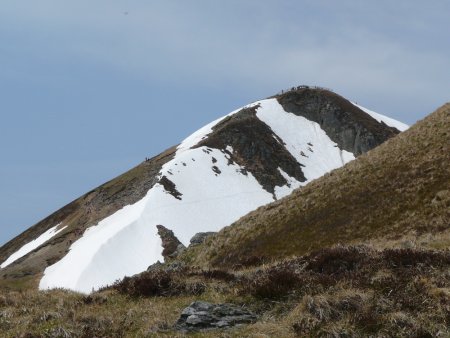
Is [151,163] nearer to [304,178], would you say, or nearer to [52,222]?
[52,222]

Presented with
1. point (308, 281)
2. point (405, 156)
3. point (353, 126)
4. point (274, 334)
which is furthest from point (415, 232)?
point (353, 126)

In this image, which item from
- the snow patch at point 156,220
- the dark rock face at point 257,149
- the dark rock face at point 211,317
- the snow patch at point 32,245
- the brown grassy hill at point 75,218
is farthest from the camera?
the dark rock face at point 257,149

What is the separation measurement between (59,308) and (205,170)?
82743 millimetres

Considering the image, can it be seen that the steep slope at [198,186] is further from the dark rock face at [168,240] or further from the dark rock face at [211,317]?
the dark rock face at [211,317]

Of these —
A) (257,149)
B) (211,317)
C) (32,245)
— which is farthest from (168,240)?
(211,317)

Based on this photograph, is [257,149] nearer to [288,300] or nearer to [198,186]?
[198,186]

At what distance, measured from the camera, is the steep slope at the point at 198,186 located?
69.4 metres

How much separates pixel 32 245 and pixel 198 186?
31.4m

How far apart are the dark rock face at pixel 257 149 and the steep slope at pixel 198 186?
0.74ft

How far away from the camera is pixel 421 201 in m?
29.7

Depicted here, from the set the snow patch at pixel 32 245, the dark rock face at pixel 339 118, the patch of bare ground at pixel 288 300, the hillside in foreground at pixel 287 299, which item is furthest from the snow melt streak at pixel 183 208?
the patch of bare ground at pixel 288 300

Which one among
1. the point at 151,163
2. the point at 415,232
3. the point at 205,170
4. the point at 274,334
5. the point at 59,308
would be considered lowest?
the point at 415,232

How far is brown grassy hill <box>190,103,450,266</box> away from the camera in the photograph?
1138 inches

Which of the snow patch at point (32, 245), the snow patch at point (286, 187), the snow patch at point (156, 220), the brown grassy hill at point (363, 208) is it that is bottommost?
the brown grassy hill at point (363, 208)
